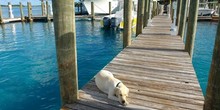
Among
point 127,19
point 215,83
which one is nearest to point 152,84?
point 215,83

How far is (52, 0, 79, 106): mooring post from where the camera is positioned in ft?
9.71

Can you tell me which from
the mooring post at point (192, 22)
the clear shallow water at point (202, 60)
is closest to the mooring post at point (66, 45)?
the mooring post at point (192, 22)

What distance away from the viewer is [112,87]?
371 centimetres

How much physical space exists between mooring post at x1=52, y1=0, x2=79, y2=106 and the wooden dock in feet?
0.93

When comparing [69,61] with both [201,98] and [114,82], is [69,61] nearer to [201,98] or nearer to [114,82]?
[114,82]

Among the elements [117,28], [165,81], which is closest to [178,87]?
[165,81]

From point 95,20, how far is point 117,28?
10.8 m

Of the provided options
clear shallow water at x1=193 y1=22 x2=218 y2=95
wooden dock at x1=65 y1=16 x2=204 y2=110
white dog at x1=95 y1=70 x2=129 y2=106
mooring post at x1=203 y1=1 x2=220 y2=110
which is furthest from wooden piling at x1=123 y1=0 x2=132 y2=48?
mooring post at x1=203 y1=1 x2=220 y2=110

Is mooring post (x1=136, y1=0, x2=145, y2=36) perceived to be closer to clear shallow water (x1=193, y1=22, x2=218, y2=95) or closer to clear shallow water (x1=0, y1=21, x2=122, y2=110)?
clear shallow water (x1=0, y1=21, x2=122, y2=110)

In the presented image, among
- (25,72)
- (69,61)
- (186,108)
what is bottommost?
(25,72)

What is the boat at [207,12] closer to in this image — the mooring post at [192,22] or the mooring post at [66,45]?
the mooring post at [192,22]

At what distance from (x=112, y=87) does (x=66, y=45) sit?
1.22 m

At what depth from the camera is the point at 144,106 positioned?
344 cm

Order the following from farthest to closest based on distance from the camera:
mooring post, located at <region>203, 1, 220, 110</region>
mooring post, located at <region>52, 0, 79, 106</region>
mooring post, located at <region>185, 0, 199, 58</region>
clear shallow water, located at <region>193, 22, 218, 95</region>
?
clear shallow water, located at <region>193, 22, 218, 95</region>
mooring post, located at <region>185, 0, 199, 58</region>
mooring post, located at <region>52, 0, 79, 106</region>
mooring post, located at <region>203, 1, 220, 110</region>
